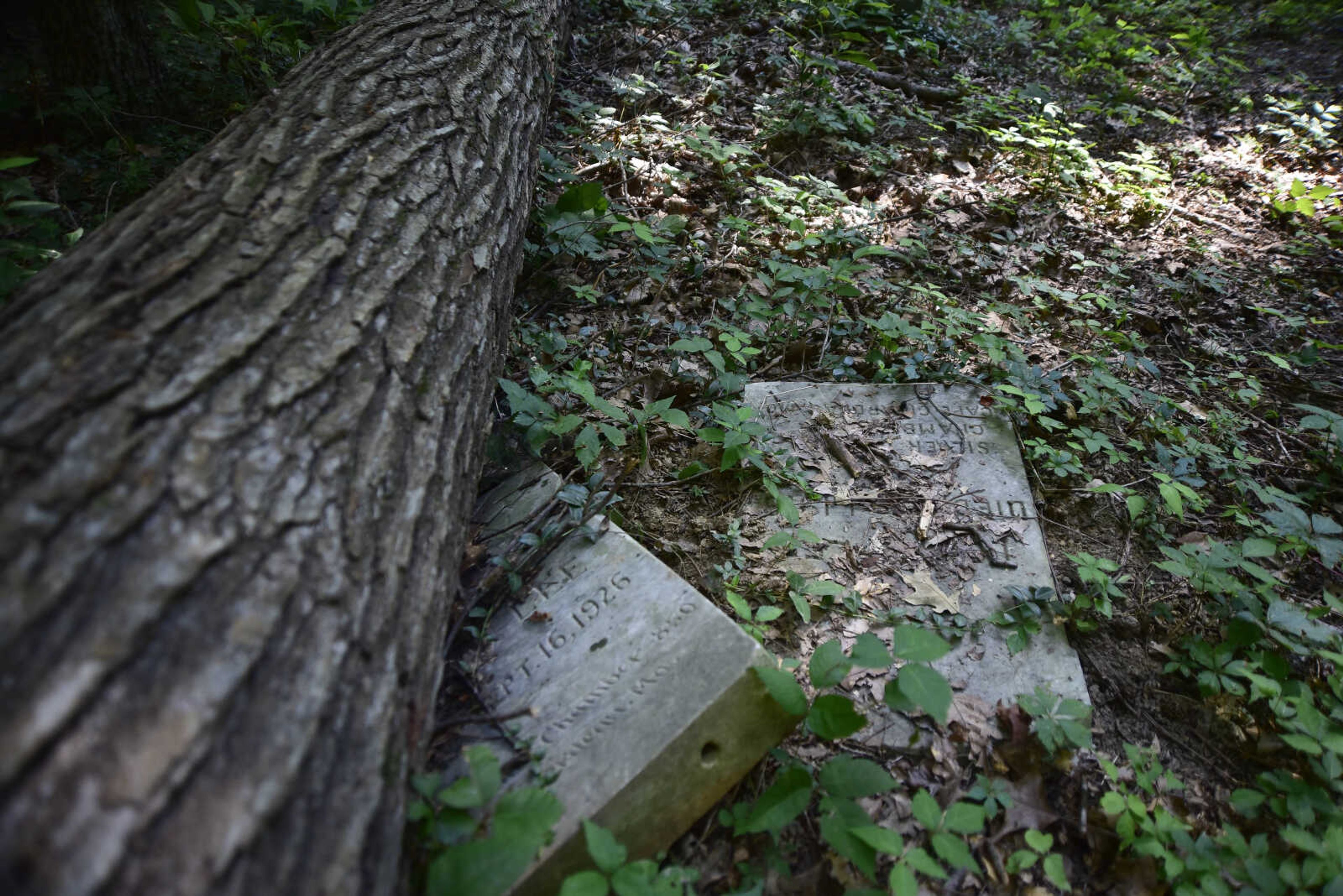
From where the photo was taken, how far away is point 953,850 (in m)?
1.54

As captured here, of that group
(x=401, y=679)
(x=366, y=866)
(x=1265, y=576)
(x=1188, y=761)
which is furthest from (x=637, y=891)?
(x=1265, y=576)

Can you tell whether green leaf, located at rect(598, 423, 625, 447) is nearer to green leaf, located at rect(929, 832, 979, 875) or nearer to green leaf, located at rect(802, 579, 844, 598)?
green leaf, located at rect(802, 579, 844, 598)

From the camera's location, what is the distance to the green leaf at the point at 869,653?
1654mm

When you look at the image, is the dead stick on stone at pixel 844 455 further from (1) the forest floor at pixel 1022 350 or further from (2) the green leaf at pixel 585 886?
(2) the green leaf at pixel 585 886

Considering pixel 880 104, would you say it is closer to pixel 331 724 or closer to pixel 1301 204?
pixel 1301 204

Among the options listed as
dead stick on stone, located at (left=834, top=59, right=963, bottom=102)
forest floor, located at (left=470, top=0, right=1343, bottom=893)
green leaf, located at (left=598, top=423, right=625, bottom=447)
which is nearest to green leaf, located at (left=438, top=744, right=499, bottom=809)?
forest floor, located at (left=470, top=0, right=1343, bottom=893)

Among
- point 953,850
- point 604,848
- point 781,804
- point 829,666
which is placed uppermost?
point 604,848

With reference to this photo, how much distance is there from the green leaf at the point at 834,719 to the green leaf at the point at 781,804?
0.34ft

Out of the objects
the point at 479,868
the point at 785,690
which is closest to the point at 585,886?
the point at 479,868

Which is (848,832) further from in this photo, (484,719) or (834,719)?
(484,719)

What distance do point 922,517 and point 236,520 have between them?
2125 millimetres

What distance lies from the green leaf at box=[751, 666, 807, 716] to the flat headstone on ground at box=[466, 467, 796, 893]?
0.04 metres

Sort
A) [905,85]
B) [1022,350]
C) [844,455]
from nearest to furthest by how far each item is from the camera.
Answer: [844,455]
[1022,350]
[905,85]

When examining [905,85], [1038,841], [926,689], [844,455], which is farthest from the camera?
[905,85]
